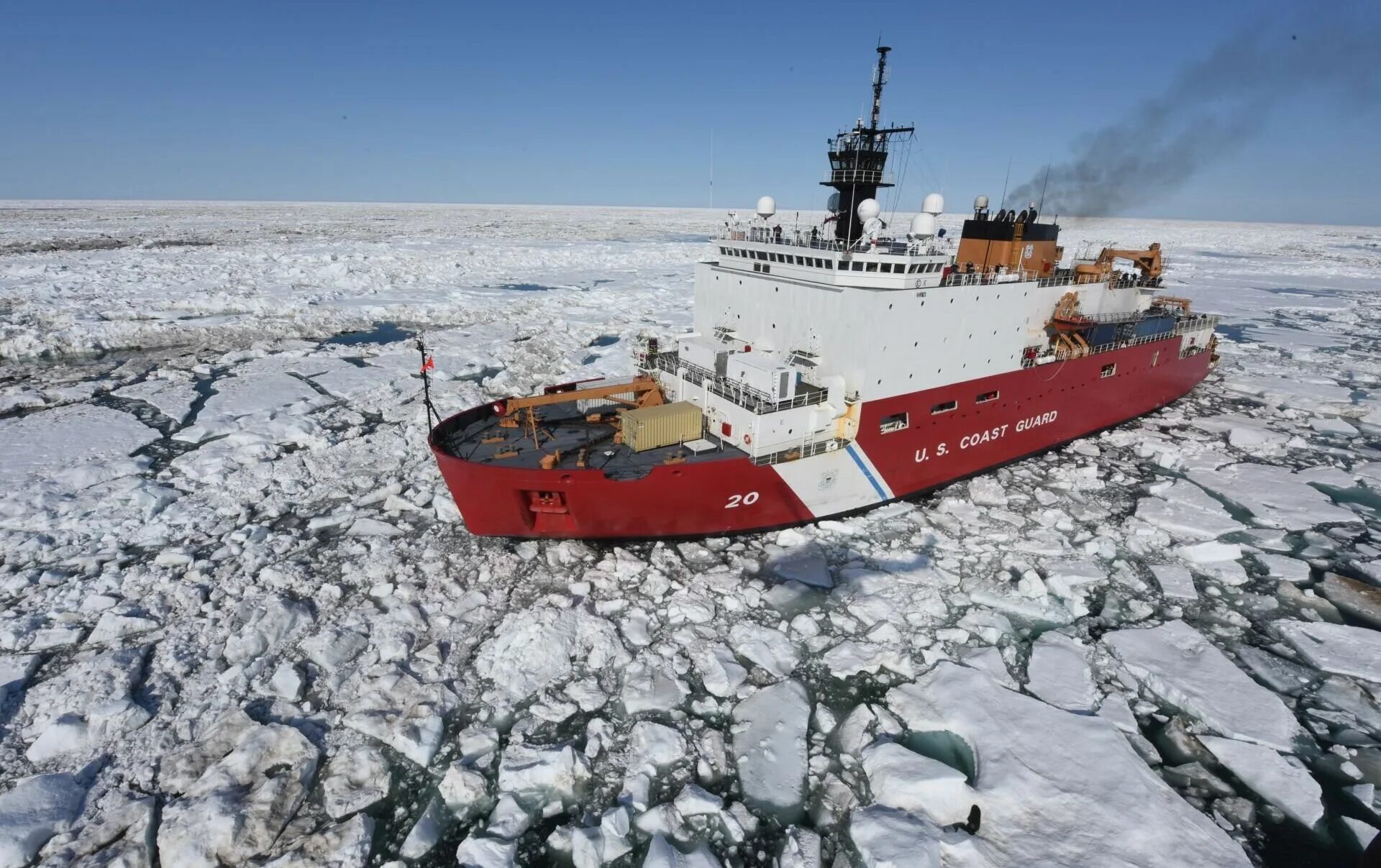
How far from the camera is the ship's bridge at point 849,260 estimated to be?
9031 millimetres

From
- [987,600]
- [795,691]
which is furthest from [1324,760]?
[795,691]

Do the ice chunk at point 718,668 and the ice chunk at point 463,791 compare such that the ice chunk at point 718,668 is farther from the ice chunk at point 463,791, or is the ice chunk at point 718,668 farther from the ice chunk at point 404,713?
the ice chunk at point 404,713

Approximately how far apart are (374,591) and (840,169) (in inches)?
400

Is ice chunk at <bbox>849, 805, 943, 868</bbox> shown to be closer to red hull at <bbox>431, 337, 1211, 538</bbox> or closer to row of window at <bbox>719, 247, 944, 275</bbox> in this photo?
red hull at <bbox>431, 337, 1211, 538</bbox>

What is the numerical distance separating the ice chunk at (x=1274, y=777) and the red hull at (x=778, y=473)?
516 cm

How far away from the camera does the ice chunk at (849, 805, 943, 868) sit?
181 inches

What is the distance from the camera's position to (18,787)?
16.1ft

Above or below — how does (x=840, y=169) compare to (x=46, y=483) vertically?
above

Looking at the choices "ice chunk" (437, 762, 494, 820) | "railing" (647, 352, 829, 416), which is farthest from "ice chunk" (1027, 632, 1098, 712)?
"ice chunk" (437, 762, 494, 820)

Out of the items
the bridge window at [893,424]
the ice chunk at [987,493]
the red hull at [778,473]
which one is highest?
the bridge window at [893,424]

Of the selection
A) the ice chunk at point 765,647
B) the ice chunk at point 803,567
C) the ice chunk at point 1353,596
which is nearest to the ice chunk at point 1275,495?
the ice chunk at point 1353,596

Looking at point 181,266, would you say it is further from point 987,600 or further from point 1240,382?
point 1240,382

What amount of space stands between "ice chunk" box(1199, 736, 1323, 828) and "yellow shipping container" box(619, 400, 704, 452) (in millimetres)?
6799

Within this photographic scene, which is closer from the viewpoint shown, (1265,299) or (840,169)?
(840,169)
